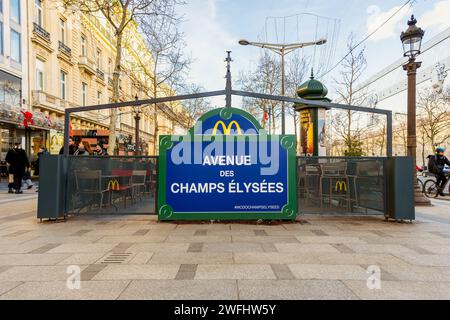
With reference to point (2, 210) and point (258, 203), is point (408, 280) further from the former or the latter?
point (2, 210)

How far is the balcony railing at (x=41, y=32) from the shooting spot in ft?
77.8

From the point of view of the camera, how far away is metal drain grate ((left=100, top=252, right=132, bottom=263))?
4105 millimetres

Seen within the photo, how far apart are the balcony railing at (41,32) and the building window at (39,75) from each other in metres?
1.84

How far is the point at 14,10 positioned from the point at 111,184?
70.4ft

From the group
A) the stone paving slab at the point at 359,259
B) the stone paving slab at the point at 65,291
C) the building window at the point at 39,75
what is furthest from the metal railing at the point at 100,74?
Answer: the stone paving slab at the point at 359,259

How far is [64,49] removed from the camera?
2806cm

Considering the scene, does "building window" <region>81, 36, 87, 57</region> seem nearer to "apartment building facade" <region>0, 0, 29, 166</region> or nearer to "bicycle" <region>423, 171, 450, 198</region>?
"apartment building facade" <region>0, 0, 29, 166</region>

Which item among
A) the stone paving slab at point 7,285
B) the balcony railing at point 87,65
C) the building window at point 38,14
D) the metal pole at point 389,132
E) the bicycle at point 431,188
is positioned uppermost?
the building window at point 38,14

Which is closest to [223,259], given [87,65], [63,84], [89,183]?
[89,183]

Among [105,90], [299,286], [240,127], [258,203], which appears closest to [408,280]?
[299,286]

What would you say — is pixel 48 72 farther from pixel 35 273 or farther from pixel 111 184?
pixel 35 273

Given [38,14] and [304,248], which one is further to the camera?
[38,14]

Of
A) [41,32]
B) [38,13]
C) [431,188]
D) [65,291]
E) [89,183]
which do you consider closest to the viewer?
[65,291]

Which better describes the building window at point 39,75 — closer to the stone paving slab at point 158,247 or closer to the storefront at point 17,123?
the storefront at point 17,123
